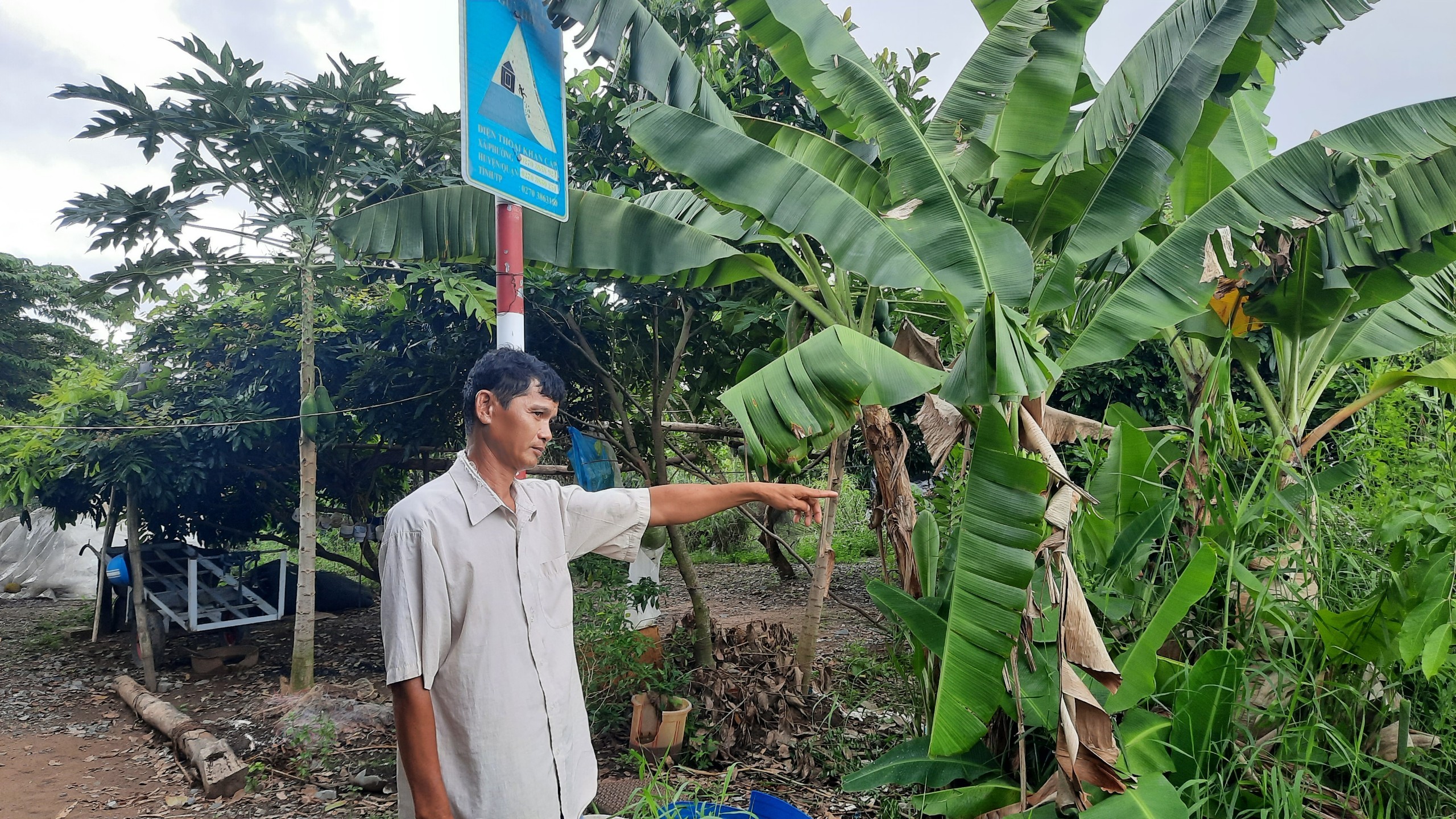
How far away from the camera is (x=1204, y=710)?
8.86 feet

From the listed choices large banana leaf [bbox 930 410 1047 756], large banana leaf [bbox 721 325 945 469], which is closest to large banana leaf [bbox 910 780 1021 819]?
large banana leaf [bbox 930 410 1047 756]

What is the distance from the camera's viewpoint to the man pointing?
167 cm

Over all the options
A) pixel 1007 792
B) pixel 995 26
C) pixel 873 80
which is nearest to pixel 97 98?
pixel 873 80

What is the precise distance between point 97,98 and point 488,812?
572 cm

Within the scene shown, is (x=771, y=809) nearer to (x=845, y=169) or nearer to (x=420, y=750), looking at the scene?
(x=420, y=750)

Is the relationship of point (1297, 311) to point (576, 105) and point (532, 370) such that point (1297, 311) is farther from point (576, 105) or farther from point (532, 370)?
point (576, 105)

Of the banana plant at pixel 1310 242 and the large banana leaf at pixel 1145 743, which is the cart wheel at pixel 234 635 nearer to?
the large banana leaf at pixel 1145 743

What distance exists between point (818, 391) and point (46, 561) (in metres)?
16.4

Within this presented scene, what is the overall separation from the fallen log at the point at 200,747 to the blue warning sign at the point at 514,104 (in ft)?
14.2

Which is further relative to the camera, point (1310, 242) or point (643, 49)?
point (643, 49)

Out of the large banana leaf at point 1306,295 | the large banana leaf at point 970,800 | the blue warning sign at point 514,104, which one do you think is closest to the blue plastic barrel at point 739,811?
the large banana leaf at point 970,800

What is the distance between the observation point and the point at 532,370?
191 centimetres

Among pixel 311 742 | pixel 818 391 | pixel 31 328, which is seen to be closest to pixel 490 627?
pixel 818 391

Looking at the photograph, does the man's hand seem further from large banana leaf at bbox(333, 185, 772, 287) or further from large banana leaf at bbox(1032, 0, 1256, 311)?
large banana leaf at bbox(333, 185, 772, 287)
